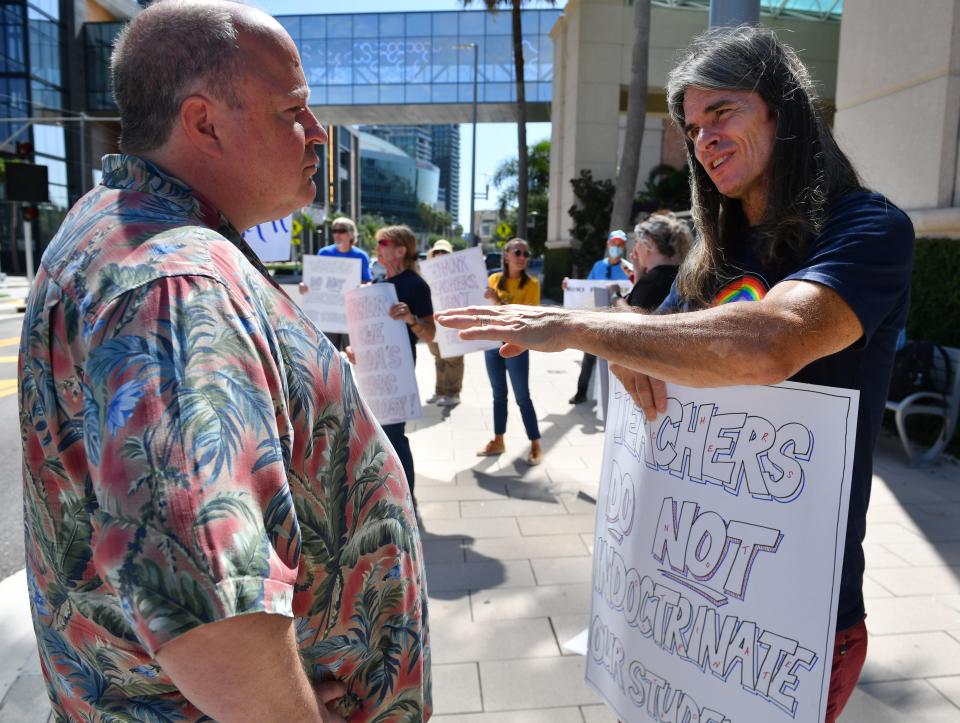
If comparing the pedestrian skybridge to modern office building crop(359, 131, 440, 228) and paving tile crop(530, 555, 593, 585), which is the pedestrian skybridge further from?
modern office building crop(359, 131, 440, 228)

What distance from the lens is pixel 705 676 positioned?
1.75 metres

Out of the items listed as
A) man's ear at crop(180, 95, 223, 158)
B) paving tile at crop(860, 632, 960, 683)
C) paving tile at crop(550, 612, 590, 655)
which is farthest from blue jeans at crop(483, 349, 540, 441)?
man's ear at crop(180, 95, 223, 158)

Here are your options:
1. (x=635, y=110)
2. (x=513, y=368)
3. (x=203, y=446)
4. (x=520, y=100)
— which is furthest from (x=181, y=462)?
(x=520, y=100)

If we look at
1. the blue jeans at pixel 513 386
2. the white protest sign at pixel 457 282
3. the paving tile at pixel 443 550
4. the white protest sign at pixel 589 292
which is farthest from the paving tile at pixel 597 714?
the white protest sign at pixel 589 292

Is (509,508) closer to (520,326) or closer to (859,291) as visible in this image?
(520,326)

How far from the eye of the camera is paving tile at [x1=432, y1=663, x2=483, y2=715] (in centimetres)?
279

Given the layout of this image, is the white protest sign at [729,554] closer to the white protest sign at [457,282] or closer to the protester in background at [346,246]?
the white protest sign at [457,282]

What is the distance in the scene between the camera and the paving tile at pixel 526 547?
4234 mm

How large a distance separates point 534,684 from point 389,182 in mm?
149499

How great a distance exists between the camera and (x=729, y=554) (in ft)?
5.55

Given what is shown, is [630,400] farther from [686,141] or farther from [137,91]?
[137,91]

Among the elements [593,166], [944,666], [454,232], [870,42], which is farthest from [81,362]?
[454,232]

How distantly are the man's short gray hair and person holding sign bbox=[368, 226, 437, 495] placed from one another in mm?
3755

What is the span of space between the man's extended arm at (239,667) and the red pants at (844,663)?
1248mm
